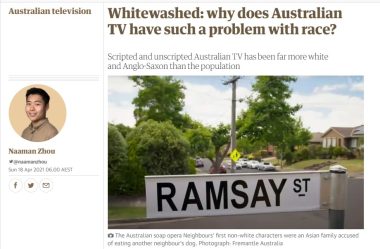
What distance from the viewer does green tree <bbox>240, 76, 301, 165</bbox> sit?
4824mm

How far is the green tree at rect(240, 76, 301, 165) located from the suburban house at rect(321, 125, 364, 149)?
18.4 inches

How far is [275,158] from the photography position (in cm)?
562

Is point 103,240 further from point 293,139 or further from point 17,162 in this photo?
point 293,139

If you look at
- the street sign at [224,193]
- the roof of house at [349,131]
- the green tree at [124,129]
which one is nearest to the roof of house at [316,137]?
the roof of house at [349,131]

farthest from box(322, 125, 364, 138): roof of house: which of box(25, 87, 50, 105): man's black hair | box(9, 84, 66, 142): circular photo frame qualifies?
box(25, 87, 50, 105): man's black hair

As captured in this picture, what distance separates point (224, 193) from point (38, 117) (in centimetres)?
213

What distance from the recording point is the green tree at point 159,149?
556 cm

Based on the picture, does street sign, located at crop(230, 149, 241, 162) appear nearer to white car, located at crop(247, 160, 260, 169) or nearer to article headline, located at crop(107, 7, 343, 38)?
white car, located at crop(247, 160, 260, 169)

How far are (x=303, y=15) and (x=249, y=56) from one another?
0.72 m

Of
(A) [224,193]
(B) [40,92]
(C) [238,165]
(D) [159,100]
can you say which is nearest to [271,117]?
(C) [238,165]

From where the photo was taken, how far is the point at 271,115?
18.0ft

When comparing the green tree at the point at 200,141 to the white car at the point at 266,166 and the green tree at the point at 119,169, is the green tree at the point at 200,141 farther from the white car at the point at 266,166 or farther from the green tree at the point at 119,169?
the green tree at the point at 119,169

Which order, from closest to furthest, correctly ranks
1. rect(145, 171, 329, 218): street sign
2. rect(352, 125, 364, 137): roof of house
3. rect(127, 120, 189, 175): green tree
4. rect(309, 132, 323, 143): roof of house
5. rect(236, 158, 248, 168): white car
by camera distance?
rect(145, 171, 329, 218): street sign → rect(352, 125, 364, 137): roof of house → rect(236, 158, 248, 168): white car → rect(309, 132, 323, 143): roof of house → rect(127, 120, 189, 175): green tree

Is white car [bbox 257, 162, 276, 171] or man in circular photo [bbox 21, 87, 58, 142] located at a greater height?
man in circular photo [bbox 21, 87, 58, 142]
